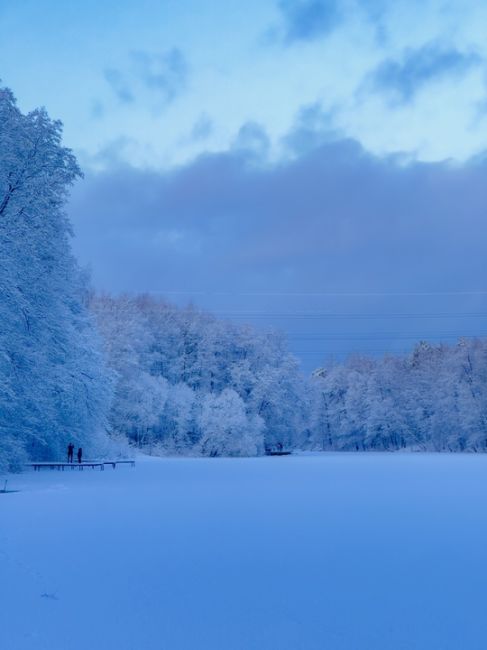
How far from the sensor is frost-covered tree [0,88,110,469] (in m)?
20.2

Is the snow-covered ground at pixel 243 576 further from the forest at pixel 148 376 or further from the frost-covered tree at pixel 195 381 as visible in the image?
the frost-covered tree at pixel 195 381

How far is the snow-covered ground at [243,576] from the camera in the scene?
17.7 feet

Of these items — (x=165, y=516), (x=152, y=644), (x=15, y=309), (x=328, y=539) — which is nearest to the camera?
(x=152, y=644)

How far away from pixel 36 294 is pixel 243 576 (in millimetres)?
17525

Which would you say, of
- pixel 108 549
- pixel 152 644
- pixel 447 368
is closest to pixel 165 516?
pixel 108 549

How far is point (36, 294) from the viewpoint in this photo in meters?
23.0

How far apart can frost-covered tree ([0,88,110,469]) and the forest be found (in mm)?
60

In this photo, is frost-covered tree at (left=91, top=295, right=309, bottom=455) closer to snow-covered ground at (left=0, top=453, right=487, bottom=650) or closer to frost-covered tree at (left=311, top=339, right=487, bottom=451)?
frost-covered tree at (left=311, top=339, right=487, bottom=451)

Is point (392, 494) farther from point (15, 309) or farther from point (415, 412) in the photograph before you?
point (415, 412)

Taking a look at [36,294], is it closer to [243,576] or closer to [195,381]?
[243,576]

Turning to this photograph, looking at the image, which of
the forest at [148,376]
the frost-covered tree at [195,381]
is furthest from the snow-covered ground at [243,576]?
the frost-covered tree at [195,381]

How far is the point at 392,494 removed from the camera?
17203 millimetres

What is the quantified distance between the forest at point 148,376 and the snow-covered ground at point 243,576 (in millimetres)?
8933

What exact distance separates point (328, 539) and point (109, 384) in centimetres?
2269
